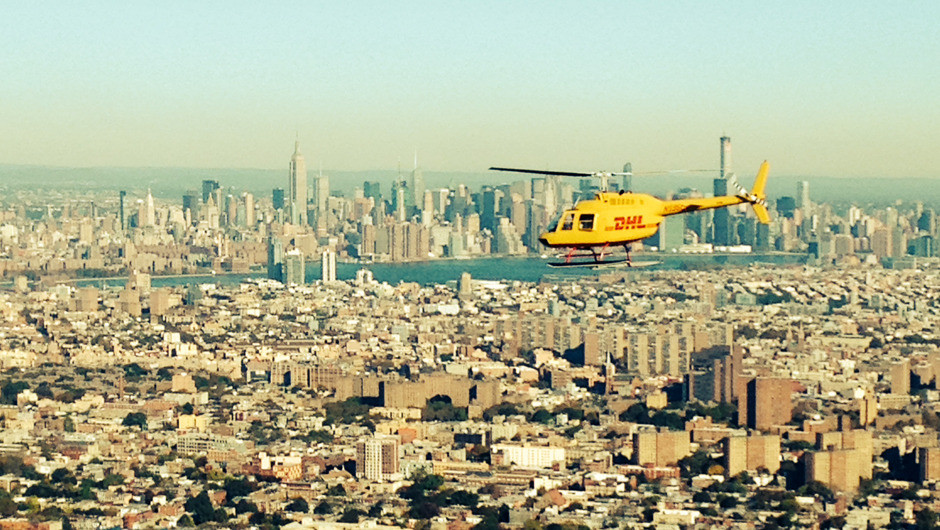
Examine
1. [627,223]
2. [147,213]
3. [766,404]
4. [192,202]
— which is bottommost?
[766,404]

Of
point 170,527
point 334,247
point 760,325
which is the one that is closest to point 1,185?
point 334,247

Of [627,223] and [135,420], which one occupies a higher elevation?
[627,223]

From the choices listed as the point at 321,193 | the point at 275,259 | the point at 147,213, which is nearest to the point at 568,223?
the point at 275,259

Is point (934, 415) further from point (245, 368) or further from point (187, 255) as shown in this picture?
point (187, 255)

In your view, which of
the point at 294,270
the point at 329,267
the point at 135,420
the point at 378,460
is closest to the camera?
the point at 378,460

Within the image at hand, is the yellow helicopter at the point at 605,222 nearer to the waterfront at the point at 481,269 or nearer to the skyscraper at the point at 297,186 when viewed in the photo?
the waterfront at the point at 481,269

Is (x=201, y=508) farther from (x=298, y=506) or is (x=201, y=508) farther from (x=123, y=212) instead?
(x=123, y=212)

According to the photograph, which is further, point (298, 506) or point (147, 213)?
point (147, 213)

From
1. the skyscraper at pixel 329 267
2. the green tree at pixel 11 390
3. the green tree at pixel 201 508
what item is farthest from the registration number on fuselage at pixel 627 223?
the skyscraper at pixel 329 267
